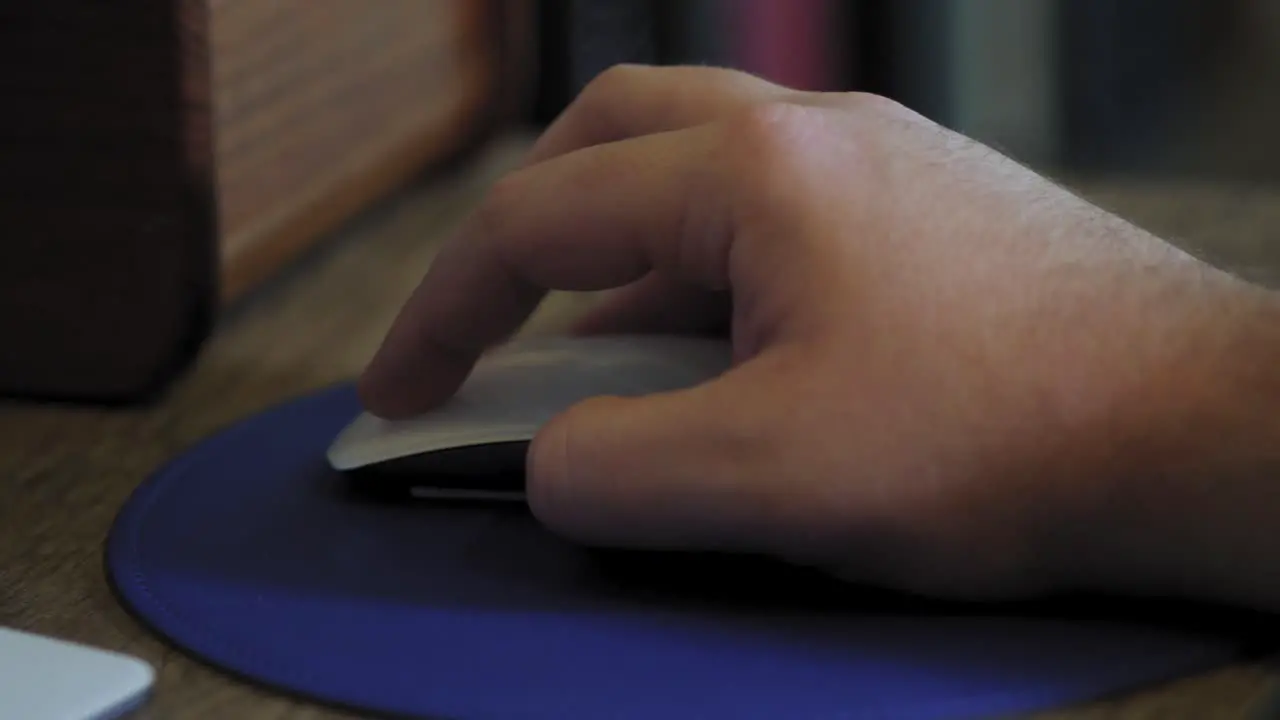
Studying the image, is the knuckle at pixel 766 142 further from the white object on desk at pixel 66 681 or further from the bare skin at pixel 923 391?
the white object on desk at pixel 66 681

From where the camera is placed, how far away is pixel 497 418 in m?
0.53

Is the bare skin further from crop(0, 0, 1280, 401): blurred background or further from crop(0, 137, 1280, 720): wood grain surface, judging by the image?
crop(0, 0, 1280, 401): blurred background

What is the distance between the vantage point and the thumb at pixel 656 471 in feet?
1.44

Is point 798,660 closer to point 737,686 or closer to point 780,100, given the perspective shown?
point 737,686

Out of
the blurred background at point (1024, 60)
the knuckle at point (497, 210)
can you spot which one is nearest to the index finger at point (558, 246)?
the knuckle at point (497, 210)

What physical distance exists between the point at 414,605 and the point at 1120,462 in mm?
209

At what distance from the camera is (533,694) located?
1.32 feet

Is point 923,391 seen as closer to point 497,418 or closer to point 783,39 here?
point 497,418

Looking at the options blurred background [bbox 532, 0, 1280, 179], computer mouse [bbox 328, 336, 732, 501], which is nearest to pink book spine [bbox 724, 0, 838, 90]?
blurred background [bbox 532, 0, 1280, 179]

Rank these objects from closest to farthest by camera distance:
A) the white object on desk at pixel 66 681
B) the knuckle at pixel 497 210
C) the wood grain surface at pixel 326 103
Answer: the white object on desk at pixel 66 681 → the knuckle at pixel 497 210 → the wood grain surface at pixel 326 103

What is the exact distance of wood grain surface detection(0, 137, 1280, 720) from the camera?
1.35 feet

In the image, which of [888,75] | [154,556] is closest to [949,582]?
[154,556]

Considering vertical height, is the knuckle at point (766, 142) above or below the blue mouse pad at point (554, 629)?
above

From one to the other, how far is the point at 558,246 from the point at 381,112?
0.45 m
